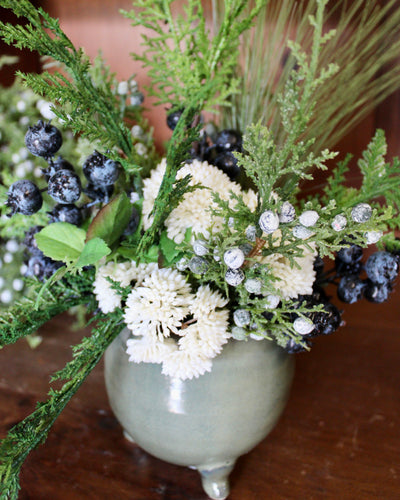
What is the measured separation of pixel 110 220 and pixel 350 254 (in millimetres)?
198

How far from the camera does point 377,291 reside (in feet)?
1.24

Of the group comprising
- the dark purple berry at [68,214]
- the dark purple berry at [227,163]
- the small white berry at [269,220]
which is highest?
the dark purple berry at [227,163]

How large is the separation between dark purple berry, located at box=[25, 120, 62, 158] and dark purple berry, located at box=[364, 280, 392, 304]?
276mm

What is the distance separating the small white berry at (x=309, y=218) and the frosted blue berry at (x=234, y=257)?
0.04 m

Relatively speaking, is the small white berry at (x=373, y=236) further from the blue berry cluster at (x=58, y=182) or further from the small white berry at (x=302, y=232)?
the blue berry cluster at (x=58, y=182)

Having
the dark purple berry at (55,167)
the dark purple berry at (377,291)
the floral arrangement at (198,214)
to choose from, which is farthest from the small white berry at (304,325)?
the dark purple berry at (55,167)

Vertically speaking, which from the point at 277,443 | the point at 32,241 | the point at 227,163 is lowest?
the point at 277,443

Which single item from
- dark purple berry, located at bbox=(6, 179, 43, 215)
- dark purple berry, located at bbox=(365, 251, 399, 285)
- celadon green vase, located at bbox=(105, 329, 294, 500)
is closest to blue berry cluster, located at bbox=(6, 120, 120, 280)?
dark purple berry, located at bbox=(6, 179, 43, 215)

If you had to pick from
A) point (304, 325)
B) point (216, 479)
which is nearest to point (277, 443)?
point (216, 479)

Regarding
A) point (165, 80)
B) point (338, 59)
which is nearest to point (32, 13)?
point (165, 80)

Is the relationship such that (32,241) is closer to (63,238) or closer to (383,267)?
(63,238)

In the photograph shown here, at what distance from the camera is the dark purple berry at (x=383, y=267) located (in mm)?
364

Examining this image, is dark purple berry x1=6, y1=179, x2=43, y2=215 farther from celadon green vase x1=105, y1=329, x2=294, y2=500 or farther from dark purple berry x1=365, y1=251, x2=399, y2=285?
dark purple berry x1=365, y1=251, x2=399, y2=285

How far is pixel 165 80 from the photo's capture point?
367 mm
